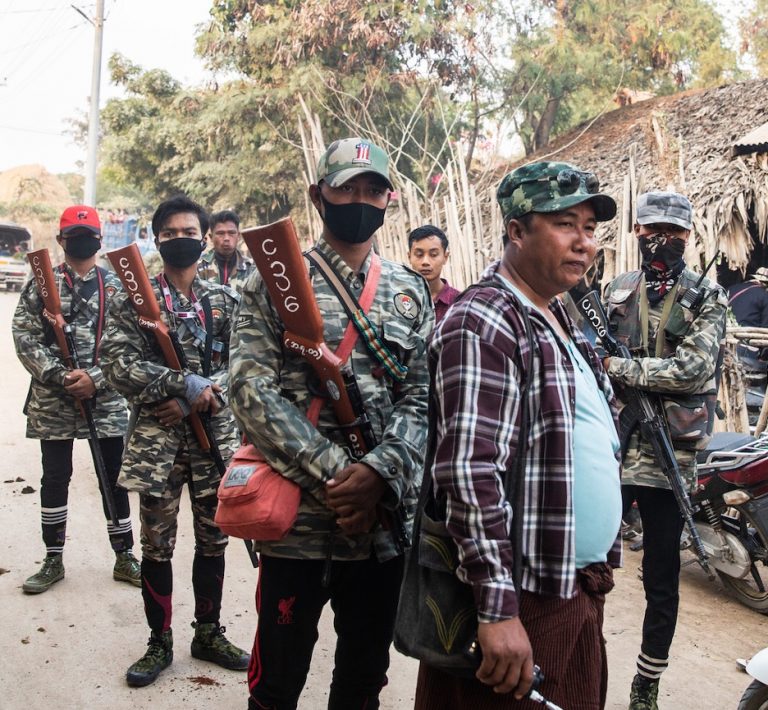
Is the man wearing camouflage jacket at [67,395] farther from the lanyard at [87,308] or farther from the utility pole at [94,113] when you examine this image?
the utility pole at [94,113]

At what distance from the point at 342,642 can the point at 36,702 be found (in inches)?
62.0

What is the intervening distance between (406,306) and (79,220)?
272cm

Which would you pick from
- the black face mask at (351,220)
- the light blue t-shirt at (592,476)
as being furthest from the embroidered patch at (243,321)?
the light blue t-shirt at (592,476)

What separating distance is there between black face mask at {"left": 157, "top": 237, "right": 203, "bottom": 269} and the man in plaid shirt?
1.94m

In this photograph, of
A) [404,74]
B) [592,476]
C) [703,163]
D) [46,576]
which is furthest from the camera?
[404,74]

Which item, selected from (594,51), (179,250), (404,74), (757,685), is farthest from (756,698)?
(594,51)

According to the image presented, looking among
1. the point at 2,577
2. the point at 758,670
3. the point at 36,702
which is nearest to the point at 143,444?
the point at 36,702

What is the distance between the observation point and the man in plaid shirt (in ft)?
5.46

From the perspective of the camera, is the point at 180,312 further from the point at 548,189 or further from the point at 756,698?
the point at 756,698

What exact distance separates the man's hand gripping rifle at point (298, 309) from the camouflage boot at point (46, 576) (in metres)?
2.79

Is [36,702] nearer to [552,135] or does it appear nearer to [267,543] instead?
[267,543]

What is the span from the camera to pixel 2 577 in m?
4.54

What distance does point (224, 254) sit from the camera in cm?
641

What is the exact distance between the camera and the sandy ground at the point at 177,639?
11.1 feet
